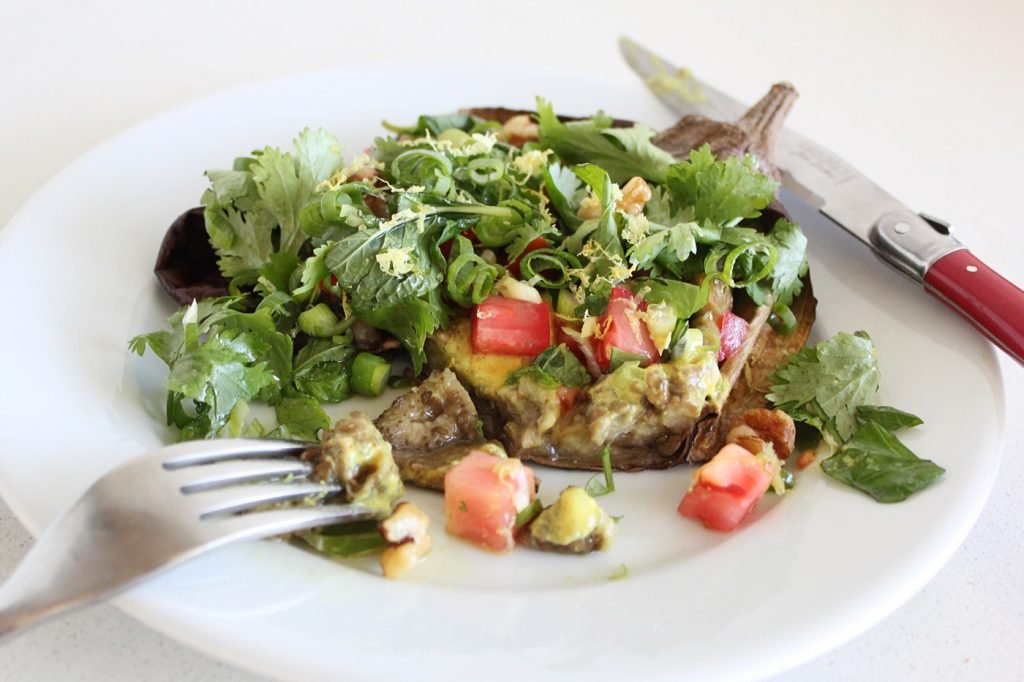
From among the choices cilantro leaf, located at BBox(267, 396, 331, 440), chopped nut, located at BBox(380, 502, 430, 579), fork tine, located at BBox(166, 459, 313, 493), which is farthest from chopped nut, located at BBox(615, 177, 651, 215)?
fork tine, located at BBox(166, 459, 313, 493)

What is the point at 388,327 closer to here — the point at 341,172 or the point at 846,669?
the point at 341,172

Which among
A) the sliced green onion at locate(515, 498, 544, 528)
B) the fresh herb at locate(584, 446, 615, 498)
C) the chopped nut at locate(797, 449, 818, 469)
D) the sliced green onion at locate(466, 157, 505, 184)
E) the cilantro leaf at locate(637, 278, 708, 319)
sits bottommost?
the fresh herb at locate(584, 446, 615, 498)

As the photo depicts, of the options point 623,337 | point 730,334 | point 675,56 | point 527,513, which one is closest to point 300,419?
point 527,513

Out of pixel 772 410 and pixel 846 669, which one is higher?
pixel 772 410

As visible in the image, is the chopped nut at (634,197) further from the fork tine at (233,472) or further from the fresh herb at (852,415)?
the fork tine at (233,472)

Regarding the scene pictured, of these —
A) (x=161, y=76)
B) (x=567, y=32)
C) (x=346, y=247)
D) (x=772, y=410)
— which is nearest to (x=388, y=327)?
(x=346, y=247)

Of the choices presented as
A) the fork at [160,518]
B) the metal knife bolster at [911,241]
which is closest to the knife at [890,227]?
the metal knife bolster at [911,241]

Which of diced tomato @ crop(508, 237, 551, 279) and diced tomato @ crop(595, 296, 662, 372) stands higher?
diced tomato @ crop(508, 237, 551, 279)

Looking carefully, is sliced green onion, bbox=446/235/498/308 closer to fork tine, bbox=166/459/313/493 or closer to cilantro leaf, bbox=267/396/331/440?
cilantro leaf, bbox=267/396/331/440
